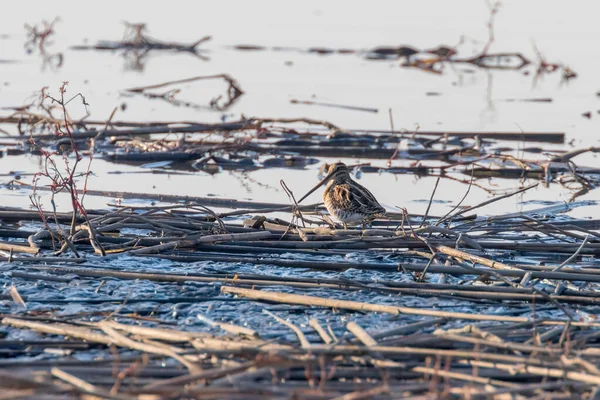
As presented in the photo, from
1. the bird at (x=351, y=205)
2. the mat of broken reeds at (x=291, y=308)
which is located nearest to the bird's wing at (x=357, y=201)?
the bird at (x=351, y=205)

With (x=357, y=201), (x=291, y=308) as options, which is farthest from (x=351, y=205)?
(x=291, y=308)

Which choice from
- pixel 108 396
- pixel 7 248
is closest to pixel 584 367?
pixel 108 396

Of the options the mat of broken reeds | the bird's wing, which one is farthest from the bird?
the mat of broken reeds

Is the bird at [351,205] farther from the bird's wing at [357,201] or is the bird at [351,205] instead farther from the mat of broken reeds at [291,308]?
the mat of broken reeds at [291,308]

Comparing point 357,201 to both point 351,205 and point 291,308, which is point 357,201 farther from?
point 291,308

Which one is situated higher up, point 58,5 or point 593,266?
point 58,5

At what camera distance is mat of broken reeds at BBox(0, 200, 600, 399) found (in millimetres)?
3729

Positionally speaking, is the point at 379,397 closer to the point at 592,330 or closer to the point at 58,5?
the point at 592,330

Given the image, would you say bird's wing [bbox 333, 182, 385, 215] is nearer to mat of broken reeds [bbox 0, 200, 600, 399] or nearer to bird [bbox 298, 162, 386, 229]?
bird [bbox 298, 162, 386, 229]

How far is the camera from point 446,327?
4754 millimetres

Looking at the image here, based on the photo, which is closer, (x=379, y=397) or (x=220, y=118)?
(x=379, y=397)

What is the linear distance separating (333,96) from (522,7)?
14.6 metres

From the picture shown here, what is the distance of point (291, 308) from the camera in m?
5.05

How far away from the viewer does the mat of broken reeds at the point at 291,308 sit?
3729mm
